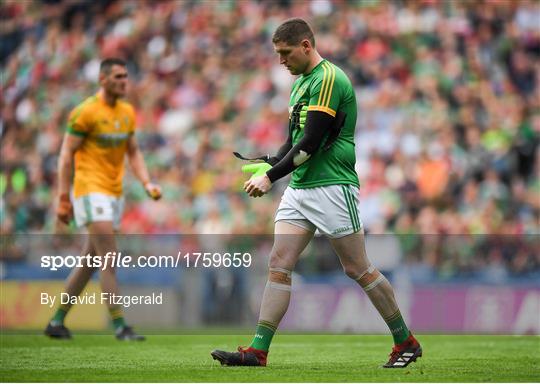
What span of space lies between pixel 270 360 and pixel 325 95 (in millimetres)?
2334

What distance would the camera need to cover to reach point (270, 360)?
9.20 m

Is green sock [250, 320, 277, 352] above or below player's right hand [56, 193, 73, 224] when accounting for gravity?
below

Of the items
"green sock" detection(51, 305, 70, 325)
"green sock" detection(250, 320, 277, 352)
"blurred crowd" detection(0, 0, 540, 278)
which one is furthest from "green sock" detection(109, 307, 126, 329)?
"blurred crowd" detection(0, 0, 540, 278)

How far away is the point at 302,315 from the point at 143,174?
16.9 ft

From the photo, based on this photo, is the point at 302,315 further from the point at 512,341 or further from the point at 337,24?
the point at 337,24

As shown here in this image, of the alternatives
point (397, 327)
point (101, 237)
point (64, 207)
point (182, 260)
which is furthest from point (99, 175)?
point (182, 260)

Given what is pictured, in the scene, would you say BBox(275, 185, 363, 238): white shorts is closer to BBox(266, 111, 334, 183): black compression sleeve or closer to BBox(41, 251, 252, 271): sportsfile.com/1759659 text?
BBox(266, 111, 334, 183): black compression sleeve

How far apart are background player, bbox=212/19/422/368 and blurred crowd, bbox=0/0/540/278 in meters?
7.84

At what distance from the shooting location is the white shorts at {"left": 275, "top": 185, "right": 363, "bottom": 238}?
323 inches

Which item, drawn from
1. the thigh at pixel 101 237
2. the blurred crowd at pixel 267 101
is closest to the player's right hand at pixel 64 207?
the thigh at pixel 101 237

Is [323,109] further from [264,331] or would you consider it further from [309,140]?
[264,331]

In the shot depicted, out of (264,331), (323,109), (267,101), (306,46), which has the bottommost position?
(264,331)

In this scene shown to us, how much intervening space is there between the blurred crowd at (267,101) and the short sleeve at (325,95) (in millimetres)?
8232

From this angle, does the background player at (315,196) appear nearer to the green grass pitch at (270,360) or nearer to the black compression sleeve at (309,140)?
the black compression sleeve at (309,140)
